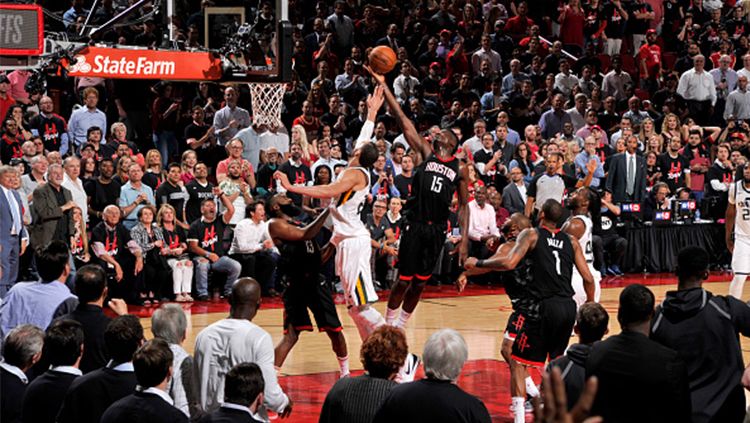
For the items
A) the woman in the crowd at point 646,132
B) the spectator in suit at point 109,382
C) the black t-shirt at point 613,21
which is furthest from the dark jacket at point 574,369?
the black t-shirt at point 613,21

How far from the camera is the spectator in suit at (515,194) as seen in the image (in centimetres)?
1722

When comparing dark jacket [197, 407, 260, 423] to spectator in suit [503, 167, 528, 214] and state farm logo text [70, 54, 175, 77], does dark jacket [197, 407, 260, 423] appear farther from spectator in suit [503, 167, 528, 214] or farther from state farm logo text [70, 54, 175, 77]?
spectator in suit [503, 167, 528, 214]

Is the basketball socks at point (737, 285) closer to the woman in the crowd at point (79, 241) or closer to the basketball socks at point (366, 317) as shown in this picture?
the basketball socks at point (366, 317)

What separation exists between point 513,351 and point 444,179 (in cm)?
253

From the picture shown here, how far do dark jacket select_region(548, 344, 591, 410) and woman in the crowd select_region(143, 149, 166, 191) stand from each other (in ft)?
32.6

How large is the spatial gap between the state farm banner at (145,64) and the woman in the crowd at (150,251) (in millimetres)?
2982

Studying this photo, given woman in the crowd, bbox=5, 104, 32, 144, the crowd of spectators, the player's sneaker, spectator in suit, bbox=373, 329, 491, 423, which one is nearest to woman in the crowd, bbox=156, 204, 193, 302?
the crowd of spectators

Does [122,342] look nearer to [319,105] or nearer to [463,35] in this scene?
Answer: [319,105]

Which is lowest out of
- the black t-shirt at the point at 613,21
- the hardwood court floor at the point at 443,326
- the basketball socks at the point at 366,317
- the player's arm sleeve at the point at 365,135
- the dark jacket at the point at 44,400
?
the hardwood court floor at the point at 443,326

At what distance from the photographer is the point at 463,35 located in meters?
23.1

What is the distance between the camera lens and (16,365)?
605 centimetres

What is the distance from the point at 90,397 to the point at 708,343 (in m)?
3.35

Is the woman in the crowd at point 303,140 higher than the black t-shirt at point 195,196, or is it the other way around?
the woman in the crowd at point 303,140

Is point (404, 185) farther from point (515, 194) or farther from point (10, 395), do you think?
point (10, 395)
